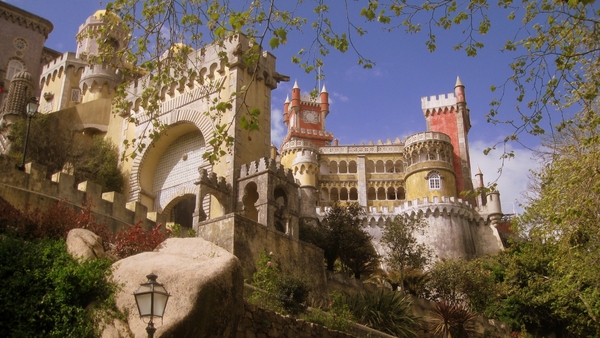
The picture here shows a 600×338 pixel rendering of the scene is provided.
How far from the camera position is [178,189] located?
24500mm

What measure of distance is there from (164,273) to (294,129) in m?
59.6

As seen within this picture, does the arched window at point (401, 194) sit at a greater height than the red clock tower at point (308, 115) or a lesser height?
lesser

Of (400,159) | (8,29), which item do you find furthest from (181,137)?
(400,159)

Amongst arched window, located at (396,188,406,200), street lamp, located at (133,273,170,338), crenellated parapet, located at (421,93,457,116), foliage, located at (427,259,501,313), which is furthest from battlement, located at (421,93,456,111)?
street lamp, located at (133,273,170,338)

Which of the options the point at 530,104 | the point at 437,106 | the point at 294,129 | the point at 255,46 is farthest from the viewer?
the point at 294,129

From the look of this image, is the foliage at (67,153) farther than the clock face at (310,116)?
No

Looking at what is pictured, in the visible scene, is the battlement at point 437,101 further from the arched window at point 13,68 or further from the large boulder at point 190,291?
the large boulder at point 190,291

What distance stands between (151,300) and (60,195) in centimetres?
1069

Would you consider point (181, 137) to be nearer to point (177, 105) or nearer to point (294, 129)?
point (177, 105)

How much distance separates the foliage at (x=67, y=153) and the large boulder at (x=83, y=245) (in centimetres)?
1339

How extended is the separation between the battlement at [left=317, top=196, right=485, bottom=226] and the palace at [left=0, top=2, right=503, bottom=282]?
0.26 ft

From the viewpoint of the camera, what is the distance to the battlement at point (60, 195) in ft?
51.1

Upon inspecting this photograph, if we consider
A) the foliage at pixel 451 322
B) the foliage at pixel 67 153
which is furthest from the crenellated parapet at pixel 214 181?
the foliage at pixel 451 322

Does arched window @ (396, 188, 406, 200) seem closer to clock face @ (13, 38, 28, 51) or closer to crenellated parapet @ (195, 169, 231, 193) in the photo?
clock face @ (13, 38, 28, 51)
